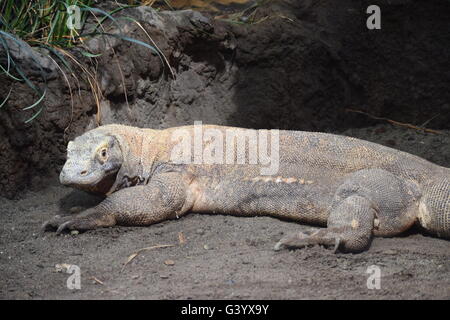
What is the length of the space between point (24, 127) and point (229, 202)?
1798mm

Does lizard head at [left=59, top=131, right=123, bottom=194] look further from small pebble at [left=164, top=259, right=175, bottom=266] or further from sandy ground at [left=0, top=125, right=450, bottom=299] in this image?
small pebble at [left=164, top=259, right=175, bottom=266]

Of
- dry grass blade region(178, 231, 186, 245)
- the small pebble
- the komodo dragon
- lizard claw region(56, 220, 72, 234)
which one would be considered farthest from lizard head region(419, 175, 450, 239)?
lizard claw region(56, 220, 72, 234)

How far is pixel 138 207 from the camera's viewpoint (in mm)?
4168

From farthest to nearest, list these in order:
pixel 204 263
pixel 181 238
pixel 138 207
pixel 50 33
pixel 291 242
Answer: pixel 50 33 < pixel 138 207 < pixel 181 238 < pixel 291 242 < pixel 204 263

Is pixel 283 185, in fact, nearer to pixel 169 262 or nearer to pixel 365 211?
pixel 365 211

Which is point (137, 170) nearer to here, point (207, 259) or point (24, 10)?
point (207, 259)

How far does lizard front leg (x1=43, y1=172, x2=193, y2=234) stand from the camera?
406cm

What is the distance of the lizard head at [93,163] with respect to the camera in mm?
4102

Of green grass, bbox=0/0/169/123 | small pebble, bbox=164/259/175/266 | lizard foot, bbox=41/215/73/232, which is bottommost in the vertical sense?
small pebble, bbox=164/259/175/266

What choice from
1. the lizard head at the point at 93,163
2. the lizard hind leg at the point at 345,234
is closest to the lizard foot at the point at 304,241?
the lizard hind leg at the point at 345,234

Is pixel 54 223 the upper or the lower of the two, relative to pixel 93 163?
lower

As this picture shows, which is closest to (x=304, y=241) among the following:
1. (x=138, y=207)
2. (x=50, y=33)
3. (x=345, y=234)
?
(x=345, y=234)

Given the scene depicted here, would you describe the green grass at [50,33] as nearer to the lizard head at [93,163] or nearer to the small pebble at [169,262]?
the lizard head at [93,163]

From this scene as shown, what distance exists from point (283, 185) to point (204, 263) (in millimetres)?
1052
